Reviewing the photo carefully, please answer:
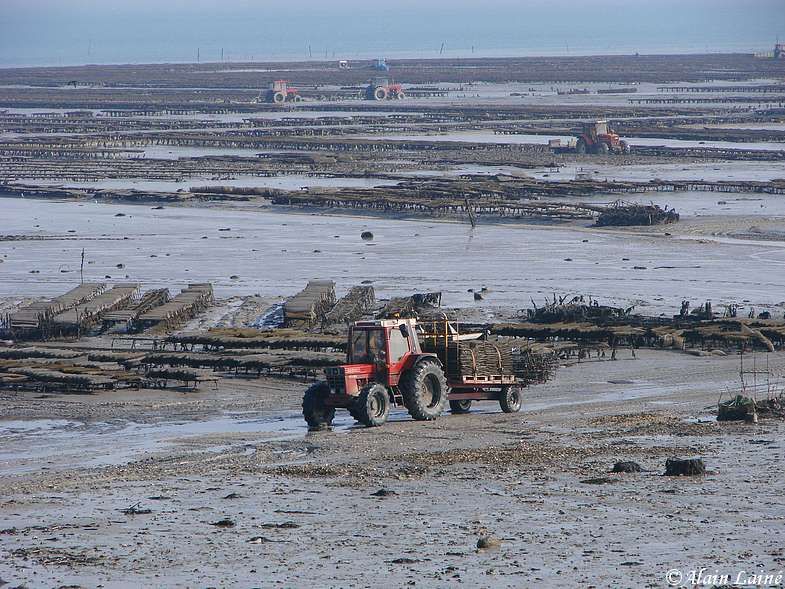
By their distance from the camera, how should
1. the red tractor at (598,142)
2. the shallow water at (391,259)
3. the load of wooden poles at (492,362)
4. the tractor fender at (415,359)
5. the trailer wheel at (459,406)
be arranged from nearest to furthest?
the tractor fender at (415,359), the load of wooden poles at (492,362), the trailer wheel at (459,406), the shallow water at (391,259), the red tractor at (598,142)

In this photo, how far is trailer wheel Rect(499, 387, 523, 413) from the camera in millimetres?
23781

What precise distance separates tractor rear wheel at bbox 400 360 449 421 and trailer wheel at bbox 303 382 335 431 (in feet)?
3.96

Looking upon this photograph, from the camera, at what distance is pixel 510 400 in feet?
78.4

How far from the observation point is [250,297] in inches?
1507

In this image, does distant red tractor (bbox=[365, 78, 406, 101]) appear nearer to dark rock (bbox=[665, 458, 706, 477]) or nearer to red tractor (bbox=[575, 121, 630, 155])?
red tractor (bbox=[575, 121, 630, 155])

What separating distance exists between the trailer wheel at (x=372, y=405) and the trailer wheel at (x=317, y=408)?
1.82 feet

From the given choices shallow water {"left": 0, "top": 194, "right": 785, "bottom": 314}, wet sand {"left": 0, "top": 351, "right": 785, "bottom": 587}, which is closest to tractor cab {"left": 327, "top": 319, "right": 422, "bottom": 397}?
wet sand {"left": 0, "top": 351, "right": 785, "bottom": 587}

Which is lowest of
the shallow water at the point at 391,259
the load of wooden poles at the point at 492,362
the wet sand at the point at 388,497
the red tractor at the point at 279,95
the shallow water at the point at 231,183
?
the wet sand at the point at 388,497

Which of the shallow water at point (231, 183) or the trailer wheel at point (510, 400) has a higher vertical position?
the shallow water at point (231, 183)

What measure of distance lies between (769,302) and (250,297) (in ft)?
43.3

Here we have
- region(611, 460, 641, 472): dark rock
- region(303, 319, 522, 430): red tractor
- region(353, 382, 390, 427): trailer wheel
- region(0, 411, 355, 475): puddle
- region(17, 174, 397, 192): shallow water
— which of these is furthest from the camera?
region(17, 174, 397, 192): shallow water

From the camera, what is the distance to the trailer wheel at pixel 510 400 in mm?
23781

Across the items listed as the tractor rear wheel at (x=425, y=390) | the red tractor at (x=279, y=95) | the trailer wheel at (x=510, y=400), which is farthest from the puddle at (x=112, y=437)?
the red tractor at (x=279, y=95)

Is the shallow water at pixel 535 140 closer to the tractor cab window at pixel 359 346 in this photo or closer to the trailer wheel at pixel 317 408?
the tractor cab window at pixel 359 346
